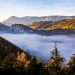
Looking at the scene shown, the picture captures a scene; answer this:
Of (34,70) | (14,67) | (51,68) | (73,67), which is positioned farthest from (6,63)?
(73,67)

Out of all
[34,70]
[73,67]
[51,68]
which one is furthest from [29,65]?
[73,67]

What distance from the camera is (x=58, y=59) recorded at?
84.1 metres

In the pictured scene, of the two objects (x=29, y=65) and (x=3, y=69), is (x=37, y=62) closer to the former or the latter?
(x=29, y=65)

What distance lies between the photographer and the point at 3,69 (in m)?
93.1

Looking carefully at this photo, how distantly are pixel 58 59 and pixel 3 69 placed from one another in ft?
64.3

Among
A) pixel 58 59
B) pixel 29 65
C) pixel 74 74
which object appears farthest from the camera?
pixel 29 65

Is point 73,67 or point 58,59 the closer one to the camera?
point 58,59

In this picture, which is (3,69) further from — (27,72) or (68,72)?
(68,72)

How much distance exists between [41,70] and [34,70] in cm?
262

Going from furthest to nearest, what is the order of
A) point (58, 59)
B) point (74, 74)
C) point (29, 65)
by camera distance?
point (29, 65), point (74, 74), point (58, 59)

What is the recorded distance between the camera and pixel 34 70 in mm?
96250

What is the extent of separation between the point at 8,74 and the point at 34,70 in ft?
28.6

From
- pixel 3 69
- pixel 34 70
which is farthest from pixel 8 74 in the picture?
pixel 34 70

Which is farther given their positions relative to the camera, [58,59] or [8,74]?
[8,74]
